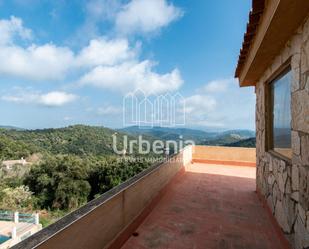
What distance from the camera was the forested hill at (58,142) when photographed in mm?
29422

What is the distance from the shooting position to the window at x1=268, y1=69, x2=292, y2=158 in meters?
2.35

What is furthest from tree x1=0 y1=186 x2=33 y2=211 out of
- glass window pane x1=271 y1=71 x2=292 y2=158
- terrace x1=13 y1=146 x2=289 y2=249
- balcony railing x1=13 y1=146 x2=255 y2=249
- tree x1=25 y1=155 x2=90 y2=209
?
glass window pane x1=271 y1=71 x2=292 y2=158

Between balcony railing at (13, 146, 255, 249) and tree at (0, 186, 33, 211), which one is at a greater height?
balcony railing at (13, 146, 255, 249)

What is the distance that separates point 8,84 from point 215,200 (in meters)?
28.6

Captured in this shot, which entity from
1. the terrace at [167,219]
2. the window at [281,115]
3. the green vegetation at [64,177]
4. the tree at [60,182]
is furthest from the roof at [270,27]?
the tree at [60,182]

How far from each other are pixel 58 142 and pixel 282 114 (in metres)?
35.8

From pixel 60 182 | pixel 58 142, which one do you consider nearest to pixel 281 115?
pixel 60 182

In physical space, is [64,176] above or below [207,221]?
below

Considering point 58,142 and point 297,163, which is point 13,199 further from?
point 297,163

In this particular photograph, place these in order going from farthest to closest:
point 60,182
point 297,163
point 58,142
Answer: point 58,142
point 60,182
point 297,163

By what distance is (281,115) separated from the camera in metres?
2.66

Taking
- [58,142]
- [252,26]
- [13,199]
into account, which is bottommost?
[13,199]

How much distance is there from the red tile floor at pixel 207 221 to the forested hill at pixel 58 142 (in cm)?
2292

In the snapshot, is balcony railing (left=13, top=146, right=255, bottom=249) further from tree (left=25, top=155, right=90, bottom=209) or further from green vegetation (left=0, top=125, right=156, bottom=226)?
tree (left=25, top=155, right=90, bottom=209)
